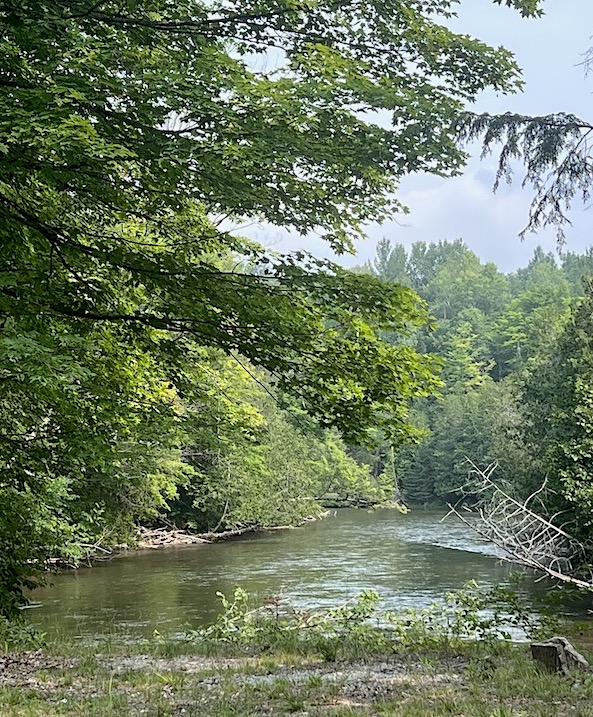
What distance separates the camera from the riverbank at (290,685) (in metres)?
5.43

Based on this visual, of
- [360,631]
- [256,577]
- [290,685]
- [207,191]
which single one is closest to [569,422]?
[256,577]

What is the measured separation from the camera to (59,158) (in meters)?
4.85

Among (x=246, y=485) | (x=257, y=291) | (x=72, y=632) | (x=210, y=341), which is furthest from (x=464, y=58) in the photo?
(x=246, y=485)

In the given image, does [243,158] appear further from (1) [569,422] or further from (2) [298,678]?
(1) [569,422]

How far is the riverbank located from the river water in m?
3.21

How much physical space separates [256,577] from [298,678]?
13.5 metres

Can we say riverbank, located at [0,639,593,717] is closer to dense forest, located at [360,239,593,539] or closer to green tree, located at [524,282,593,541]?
dense forest, located at [360,239,593,539]

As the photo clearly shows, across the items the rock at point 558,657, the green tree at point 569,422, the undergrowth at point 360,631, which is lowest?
the undergrowth at point 360,631

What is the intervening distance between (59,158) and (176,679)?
4595mm

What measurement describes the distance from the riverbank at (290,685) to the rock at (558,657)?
0.18 metres

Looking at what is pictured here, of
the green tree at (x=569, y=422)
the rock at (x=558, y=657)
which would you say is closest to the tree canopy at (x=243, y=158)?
the rock at (x=558, y=657)

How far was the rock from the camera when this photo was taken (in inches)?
275

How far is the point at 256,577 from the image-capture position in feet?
65.2

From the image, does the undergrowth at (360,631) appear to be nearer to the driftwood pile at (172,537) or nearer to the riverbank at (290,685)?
the riverbank at (290,685)
